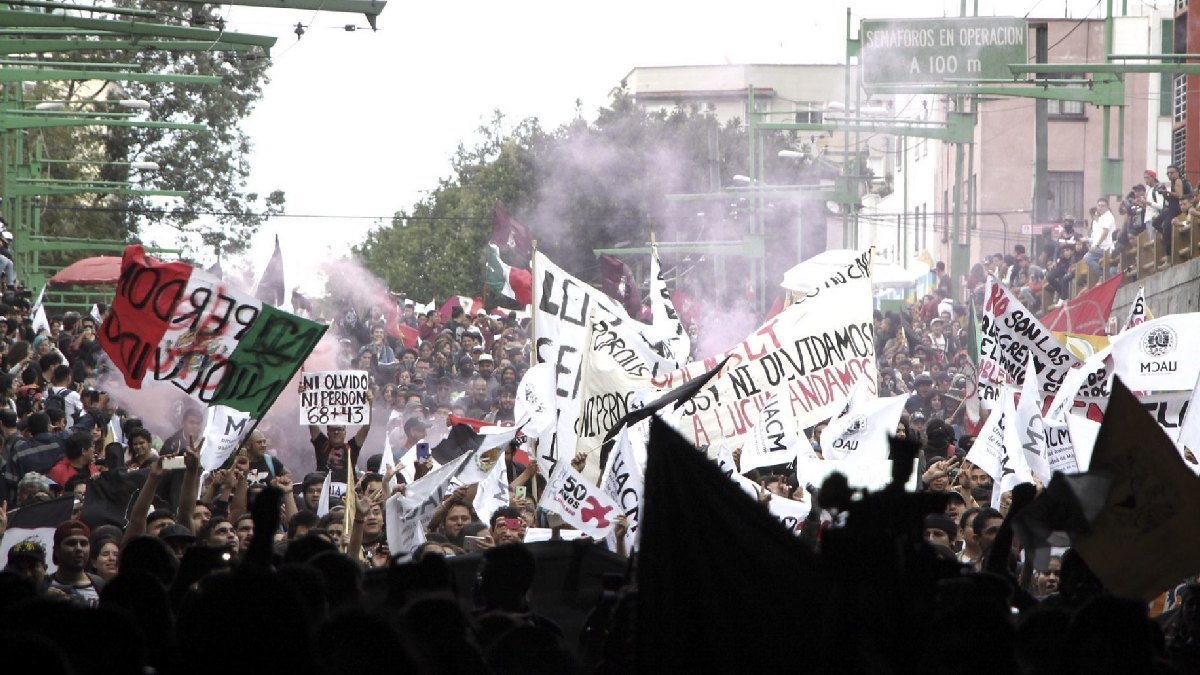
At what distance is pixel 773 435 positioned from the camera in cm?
1388

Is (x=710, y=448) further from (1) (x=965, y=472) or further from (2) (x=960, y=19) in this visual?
(2) (x=960, y=19)

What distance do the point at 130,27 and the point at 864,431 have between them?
7.54m

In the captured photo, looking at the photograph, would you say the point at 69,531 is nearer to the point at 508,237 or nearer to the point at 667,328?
the point at 667,328

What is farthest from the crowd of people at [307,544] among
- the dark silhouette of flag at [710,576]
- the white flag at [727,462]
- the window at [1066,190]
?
the window at [1066,190]

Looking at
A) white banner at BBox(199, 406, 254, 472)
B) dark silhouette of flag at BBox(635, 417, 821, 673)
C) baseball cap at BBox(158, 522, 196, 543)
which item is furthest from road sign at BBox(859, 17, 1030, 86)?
dark silhouette of flag at BBox(635, 417, 821, 673)

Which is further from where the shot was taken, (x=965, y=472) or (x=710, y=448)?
(x=710, y=448)

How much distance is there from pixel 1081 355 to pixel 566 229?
42.8 m

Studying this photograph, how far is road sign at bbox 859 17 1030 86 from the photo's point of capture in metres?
27.8

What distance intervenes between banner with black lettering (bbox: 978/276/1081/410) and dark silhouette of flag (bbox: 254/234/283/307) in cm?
725

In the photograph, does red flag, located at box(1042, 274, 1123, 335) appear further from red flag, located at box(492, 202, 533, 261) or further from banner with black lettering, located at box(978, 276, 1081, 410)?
red flag, located at box(492, 202, 533, 261)

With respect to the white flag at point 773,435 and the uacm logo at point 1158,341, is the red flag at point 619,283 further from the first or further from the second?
the uacm logo at point 1158,341

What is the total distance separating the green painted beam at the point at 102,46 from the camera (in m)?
18.0

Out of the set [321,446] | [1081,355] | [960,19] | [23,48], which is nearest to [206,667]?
[321,446]

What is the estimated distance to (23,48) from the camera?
1930cm
